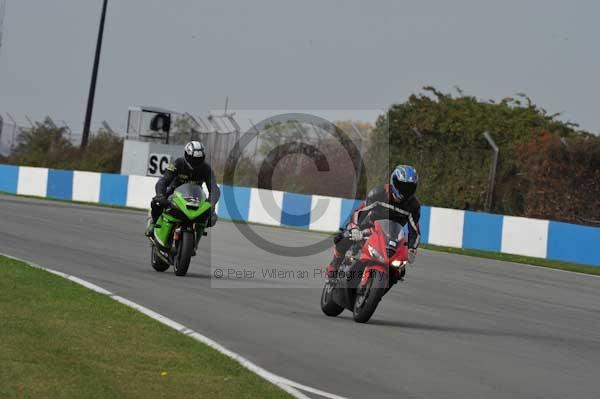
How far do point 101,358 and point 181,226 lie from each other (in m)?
6.46

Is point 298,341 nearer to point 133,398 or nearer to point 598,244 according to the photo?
point 133,398

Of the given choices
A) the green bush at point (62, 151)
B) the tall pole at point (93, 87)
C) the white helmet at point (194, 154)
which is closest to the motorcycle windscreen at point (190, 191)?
the white helmet at point (194, 154)

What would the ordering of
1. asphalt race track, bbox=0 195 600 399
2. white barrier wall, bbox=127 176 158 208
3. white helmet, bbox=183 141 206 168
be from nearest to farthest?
asphalt race track, bbox=0 195 600 399 → white helmet, bbox=183 141 206 168 → white barrier wall, bbox=127 176 158 208

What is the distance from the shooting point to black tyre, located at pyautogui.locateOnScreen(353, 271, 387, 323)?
35.6ft

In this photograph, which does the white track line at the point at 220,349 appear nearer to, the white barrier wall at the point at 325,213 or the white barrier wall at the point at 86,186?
the white barrier wall at the point at 325,213

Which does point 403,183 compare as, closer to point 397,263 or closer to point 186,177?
point 397,263

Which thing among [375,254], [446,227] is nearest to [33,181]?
[446,227]

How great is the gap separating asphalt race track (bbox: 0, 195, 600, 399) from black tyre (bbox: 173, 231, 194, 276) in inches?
7.0

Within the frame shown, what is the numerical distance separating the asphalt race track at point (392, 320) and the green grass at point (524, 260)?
149cm

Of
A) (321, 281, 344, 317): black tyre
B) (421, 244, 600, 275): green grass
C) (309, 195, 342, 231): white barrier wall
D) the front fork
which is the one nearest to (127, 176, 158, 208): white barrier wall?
(309, 195, 342, 231): white barrier wall

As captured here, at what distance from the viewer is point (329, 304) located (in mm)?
11797

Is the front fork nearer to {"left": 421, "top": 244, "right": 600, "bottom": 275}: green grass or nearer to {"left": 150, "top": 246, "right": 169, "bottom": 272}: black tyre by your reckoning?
{"left": 150, "top": 246, "right": 169, "bottom": 272}: black tyre

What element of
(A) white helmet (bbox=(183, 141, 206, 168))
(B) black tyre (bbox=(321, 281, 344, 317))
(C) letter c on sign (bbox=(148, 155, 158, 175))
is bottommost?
(B) black tyre (bbox=(321, 281, 344, 317))

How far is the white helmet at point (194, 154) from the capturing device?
1423 centimetres
